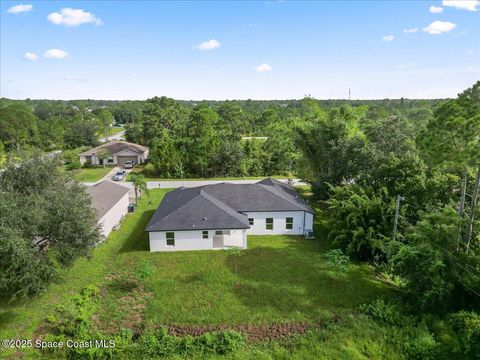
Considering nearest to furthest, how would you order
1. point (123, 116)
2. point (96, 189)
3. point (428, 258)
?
1. point (428, 258)
2. point (96, 189)
3. point (123, 116)

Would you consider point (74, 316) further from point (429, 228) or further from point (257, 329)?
point (429, 228)

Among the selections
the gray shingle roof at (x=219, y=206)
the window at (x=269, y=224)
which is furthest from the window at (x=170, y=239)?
the window at (x=269, y=224)

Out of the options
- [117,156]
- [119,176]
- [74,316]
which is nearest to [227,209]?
[74,316]

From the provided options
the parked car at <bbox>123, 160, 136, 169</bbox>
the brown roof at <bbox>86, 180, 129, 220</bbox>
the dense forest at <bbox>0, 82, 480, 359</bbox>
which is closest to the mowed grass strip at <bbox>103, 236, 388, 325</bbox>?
the dense forest at <bbox>0, 82, 480, 359</bbox>

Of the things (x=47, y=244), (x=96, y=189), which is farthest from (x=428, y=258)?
(x=96, y=189)

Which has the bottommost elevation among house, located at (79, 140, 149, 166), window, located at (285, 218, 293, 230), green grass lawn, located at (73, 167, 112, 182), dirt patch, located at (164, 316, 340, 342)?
green grass lawn, located at (73, 167, 112, 182)

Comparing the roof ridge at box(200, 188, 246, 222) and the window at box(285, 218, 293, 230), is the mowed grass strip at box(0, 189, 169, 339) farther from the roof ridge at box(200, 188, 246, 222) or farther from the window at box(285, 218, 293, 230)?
the window at box(285, 218, 293, 230)

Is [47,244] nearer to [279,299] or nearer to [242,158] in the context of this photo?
[279,299]
